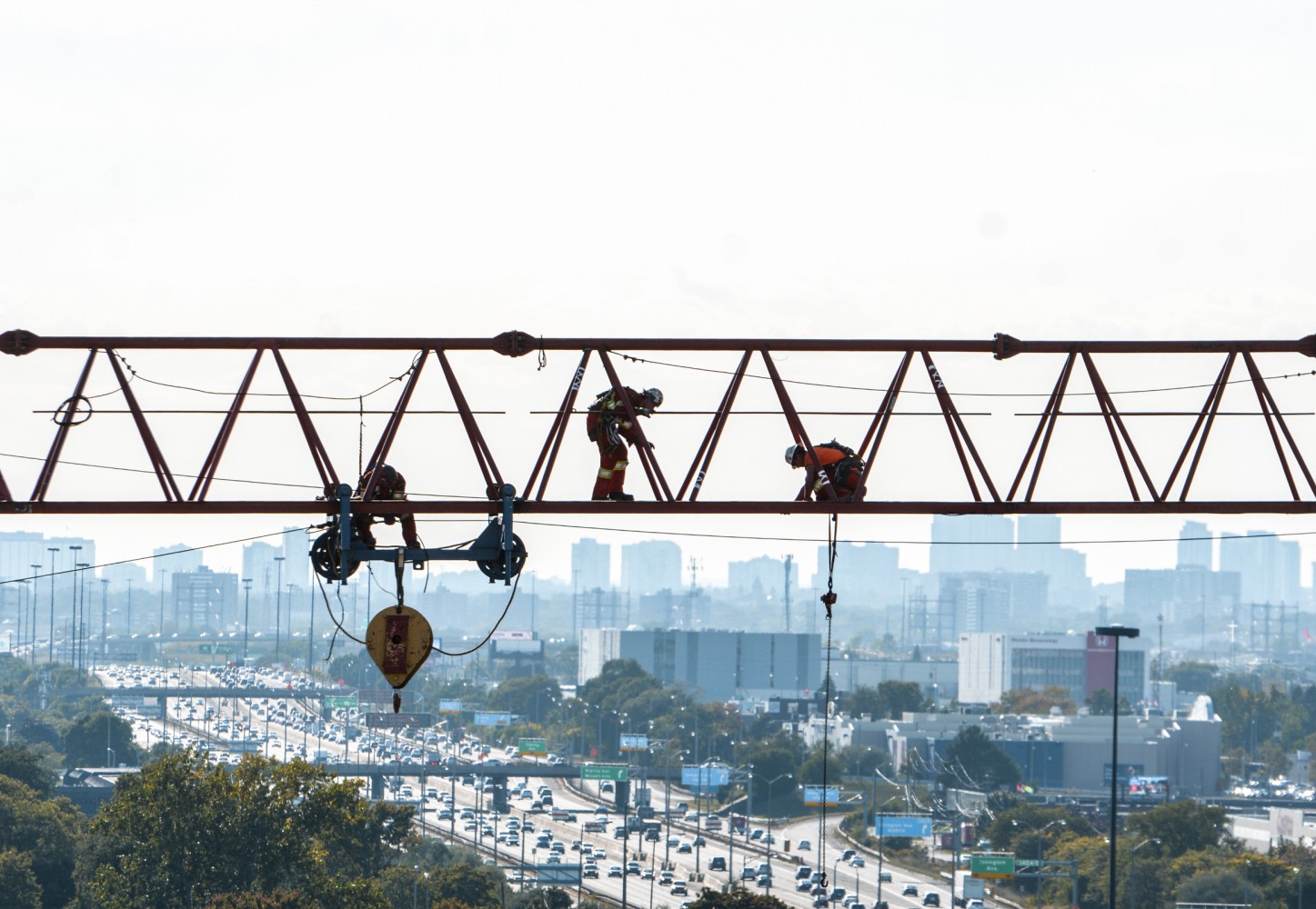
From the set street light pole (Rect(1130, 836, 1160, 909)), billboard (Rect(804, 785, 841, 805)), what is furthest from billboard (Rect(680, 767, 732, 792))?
street light pole (Rect(1130, 836, 1160, 909))

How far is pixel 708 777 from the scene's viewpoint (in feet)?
488

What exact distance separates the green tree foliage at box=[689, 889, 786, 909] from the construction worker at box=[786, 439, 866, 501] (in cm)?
4565

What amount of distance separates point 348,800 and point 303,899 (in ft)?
36.4

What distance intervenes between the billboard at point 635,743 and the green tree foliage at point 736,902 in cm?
10954

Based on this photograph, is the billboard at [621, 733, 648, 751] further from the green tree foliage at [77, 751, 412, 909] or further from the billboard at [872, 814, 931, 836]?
the green tree foliage at [77, 751, 412, 909]

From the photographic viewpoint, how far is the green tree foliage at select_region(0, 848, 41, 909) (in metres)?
71.6

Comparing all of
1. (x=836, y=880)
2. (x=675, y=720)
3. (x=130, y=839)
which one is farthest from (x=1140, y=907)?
(x=675, y=720)

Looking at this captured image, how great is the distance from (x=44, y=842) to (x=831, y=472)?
227 feet

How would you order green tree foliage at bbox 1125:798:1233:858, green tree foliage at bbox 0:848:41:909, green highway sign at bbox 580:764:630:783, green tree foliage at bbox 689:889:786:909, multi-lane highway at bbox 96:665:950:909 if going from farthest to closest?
green highway sign at bbox 580:764:630:783
green tree foliage at bbox 1125:798:1233:858
multi-lane highway at bbox 96:665:950:909
green tree foliage at bbox 0:848:41:909
green tree foliage at bbox 689:889:786:909

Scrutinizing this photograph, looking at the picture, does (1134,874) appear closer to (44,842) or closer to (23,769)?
(44,842)

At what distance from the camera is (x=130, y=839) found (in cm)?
6875

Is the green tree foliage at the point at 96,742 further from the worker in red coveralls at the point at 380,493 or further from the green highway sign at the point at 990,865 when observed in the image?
the worker in red coveralls at the point at 380,493

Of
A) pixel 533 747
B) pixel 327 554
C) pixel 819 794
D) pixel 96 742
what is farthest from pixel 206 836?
pixel 533 747

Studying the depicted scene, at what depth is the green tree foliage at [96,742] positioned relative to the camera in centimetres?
16312
